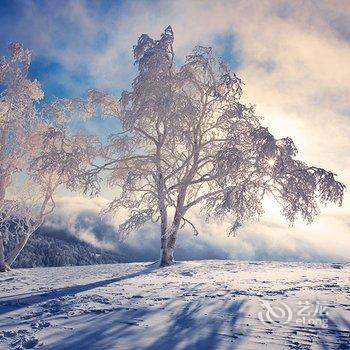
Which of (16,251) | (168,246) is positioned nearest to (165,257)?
(168,246)

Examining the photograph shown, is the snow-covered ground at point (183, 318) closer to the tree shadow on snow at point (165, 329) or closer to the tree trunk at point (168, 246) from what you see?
the tree shadow on snow at point (165, 329)

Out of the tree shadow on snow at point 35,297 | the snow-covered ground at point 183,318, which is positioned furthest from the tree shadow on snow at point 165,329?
the tree shadow on snow at point 35,297

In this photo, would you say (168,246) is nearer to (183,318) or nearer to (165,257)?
(165,257)

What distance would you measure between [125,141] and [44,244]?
12207cm

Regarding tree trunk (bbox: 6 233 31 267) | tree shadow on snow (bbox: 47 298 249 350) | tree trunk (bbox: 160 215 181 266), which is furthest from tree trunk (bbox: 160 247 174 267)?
tree shadow on snow (bbox: 47 298 249 350)

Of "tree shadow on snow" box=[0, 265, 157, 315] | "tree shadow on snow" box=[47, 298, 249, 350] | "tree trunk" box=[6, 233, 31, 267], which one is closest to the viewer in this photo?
"tree shadow on snow" box=[47, 298, 249, 350]

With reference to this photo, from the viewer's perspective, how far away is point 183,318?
633cm

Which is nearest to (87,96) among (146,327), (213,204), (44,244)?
(213,204)

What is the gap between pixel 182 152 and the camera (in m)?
17.8

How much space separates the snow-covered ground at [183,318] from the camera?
16.8 feet

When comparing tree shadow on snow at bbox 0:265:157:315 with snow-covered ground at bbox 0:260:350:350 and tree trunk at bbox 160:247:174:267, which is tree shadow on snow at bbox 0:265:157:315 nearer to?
snow-covered ground at bbox 0:260:350:350

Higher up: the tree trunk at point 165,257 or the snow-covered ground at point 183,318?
the tree trunk at point 165,257

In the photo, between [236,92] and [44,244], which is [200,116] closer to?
[236,92]

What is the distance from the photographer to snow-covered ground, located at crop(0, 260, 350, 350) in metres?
5.12
